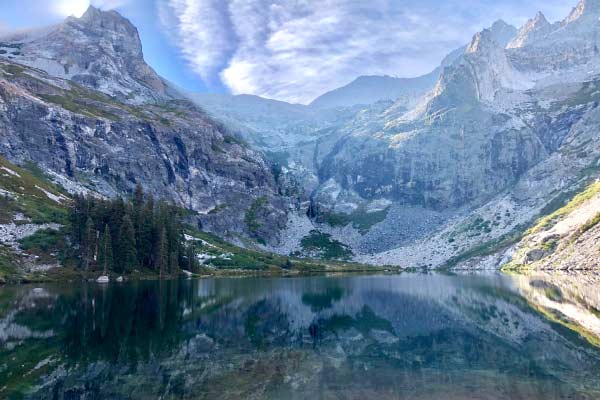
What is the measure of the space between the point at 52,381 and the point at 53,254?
11148 cm

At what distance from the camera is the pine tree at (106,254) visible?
425ft

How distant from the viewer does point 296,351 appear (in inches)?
1553

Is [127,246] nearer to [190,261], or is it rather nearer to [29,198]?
[190,261]

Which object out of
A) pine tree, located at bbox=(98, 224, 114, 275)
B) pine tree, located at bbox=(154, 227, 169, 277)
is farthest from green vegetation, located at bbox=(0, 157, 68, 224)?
pine tree, located at bbox=(154, 227, 169, 277)

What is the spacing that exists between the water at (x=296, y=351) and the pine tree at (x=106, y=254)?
62.0 metres

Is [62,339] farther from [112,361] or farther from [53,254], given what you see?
[53,254]

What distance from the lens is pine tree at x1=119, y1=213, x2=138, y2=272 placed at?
136m

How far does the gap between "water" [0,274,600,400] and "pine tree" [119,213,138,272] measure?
221ft

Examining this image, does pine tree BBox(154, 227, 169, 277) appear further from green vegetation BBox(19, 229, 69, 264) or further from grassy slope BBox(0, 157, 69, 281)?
grassy slope BBox(0, 157, 69, 281)

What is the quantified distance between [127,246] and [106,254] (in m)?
7.54

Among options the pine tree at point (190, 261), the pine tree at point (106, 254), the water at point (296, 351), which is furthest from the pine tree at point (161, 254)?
the water at point (296, 351)

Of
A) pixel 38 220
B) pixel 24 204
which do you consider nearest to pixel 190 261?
pixel 38 220

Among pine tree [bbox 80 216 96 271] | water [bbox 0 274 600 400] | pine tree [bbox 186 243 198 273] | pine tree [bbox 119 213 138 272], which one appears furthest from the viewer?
pine tree [bbox 186 243 198 273]

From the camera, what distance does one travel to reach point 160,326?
49.1 m
